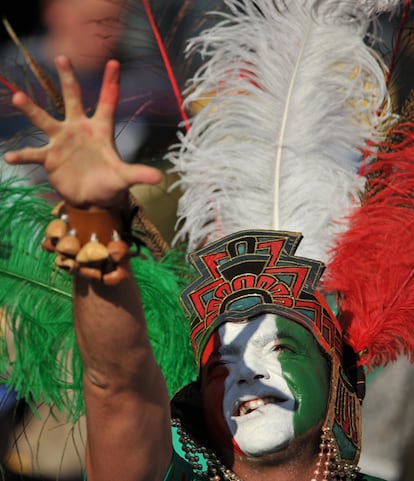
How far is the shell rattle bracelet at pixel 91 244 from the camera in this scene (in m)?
1.92

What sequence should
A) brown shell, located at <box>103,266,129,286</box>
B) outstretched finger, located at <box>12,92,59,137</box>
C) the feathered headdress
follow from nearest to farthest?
1. outstretched finger, located at <box>12,92,59,137</box>
2. brown shell, located at <box>103,266,129,286</box>
3. the feathered headdress


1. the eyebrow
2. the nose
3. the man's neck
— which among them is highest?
the eyebrow

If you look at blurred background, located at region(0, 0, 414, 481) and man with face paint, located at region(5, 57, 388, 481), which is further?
blurred background, located at region(0, 0, 414, 481)

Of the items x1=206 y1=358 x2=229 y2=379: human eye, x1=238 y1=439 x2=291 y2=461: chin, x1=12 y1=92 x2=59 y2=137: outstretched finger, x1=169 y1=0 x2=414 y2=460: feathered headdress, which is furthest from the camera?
x1=169 y1=0 x2=414 y2=460: feathered headdress

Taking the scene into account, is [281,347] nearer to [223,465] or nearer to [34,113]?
[223,465]

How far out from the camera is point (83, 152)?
6.33ft

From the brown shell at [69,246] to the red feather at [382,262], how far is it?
4.96 ft

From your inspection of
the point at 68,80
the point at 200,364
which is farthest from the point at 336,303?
the point at 68,80

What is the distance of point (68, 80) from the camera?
75.8 inches

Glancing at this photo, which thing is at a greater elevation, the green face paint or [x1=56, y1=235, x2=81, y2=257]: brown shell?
[x1=56, y1=235, x2=81, y2=257]: brown shell

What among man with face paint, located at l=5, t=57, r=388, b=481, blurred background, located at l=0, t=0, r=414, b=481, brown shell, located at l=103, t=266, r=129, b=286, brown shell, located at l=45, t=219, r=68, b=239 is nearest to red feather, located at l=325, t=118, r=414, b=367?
man with face paint, located at l=5, t=57, r=388, b=481

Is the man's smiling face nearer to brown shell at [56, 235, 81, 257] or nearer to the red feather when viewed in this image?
the red feather

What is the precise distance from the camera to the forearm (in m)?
2.04

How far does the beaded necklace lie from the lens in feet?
9.14
